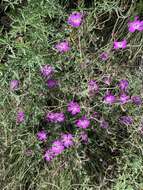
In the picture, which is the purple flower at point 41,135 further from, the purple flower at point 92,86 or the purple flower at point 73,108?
the purple flower at point 92,86

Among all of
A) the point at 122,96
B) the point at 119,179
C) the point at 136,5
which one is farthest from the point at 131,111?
the point at 136,5

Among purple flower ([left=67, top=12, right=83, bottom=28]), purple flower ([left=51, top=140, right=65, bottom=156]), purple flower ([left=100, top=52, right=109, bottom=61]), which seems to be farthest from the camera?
purple flower ([left=100, top=52, right=109, bottom=61])

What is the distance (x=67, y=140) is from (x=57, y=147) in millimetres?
65

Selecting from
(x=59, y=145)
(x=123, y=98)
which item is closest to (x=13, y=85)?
(x=59, y=145)

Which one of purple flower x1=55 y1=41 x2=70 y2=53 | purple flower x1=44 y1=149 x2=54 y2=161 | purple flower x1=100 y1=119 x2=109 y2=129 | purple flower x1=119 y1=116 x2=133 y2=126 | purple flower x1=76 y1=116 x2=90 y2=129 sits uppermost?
purple flower x1=55 y1=41 x2=70 y2=53

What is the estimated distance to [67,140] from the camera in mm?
2512

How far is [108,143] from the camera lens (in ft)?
9.07

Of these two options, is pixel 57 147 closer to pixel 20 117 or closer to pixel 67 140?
pixel 67 140

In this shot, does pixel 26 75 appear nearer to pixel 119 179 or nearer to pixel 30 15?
pixel 30 15

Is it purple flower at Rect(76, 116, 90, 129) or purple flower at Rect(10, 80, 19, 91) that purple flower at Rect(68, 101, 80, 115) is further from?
purple flower at Rect(10, 80, 19, 91)

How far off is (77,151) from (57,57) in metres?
0.54

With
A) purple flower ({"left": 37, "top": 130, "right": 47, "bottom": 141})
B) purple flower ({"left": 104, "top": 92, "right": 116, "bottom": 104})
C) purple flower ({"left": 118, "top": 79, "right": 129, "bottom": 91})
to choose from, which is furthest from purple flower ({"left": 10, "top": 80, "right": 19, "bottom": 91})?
purple flower ({"left": 118, "top": 79, "right": 129, "bottom": 91})

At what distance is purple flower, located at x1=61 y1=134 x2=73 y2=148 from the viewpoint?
2494 millimetres

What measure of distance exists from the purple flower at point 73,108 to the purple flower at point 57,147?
0.17 metres
